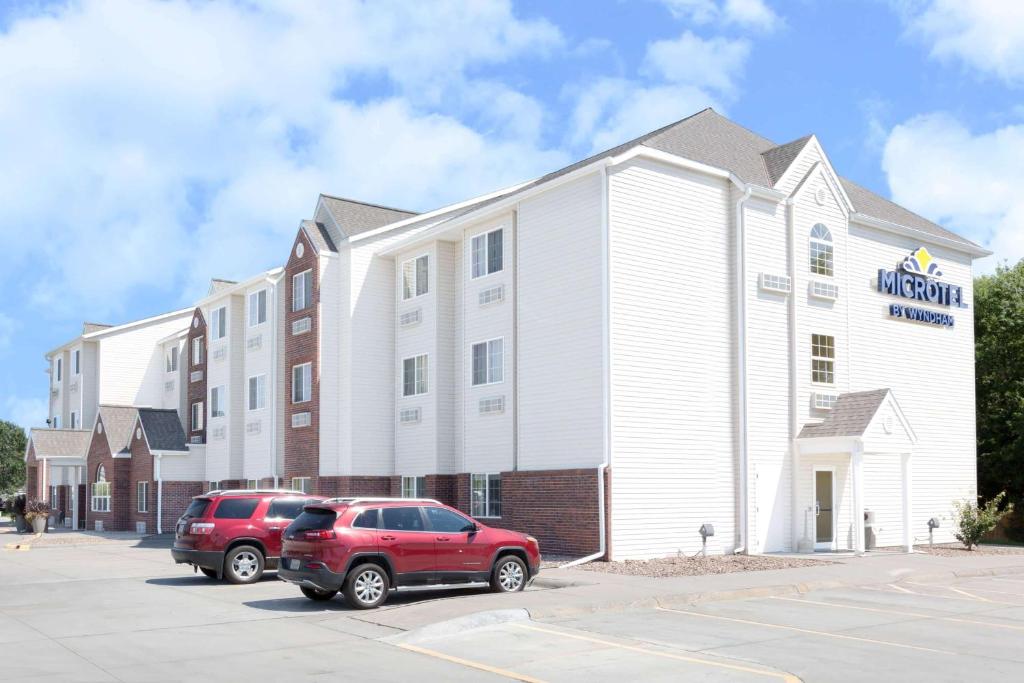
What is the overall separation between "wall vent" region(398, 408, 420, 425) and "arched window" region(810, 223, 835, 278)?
11843mm

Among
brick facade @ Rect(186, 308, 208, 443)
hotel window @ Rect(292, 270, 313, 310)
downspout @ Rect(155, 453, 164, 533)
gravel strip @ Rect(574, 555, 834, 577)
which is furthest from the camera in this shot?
brick facade @ Rect(186, 308, 208, 443)

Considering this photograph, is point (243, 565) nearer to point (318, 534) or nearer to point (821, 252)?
point (318, 534)

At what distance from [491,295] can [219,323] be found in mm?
16437

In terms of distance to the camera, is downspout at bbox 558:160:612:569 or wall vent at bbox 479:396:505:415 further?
wall vent at bbox 479:396:505:415

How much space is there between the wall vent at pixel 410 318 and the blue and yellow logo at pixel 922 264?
14.1m

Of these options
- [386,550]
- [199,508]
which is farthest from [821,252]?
[199,508]

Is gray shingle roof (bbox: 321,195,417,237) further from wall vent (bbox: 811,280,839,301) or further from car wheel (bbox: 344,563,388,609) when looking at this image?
car wheel (bbox: 344,563,388,609)

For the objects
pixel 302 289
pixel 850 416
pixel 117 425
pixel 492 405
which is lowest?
pixel 117 425

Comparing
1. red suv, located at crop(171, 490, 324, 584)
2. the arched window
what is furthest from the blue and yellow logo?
red suv, located at crop(171, 490, 324, 584)

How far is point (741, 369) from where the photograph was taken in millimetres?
25453

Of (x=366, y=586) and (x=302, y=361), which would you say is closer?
(x=366, y=586)

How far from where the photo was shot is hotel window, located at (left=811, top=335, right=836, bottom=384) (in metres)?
27.3

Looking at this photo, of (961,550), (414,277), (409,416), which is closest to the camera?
(961,550)

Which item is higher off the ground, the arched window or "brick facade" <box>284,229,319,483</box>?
the arched window
